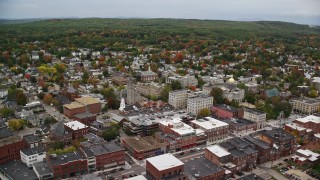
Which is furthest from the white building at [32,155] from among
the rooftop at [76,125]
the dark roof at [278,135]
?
the dark roof at [278,135]

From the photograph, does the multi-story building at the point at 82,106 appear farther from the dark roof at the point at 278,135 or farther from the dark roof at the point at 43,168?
the dark roof at the point at 278,135

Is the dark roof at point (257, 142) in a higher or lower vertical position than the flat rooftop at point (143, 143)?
higher

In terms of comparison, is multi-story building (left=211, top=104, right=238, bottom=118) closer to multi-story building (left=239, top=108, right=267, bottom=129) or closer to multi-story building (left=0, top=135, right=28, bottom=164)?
multi-story building (left=239, top=108, right=267, bottom=129)

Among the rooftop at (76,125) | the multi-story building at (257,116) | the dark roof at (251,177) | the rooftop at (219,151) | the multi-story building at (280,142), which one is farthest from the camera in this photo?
the multi-story building at (257,116)

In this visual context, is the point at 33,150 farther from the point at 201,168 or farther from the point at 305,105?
the point at 305,105

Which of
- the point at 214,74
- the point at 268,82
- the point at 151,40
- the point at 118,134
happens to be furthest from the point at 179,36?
the point at 118,134

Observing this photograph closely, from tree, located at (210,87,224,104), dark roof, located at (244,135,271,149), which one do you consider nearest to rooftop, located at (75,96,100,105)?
tree, located at (210,87,224,104)
